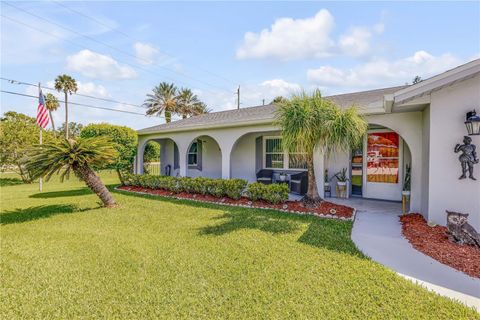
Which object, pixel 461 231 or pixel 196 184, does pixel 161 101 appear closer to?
pixel 196 184

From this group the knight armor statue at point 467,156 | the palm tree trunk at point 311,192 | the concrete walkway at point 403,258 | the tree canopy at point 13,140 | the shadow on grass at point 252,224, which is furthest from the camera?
the tree canopy at point 13,140

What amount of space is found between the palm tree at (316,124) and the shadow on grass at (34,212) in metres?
7.78

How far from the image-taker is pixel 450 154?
18.4 ft

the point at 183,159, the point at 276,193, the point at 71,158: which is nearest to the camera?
the point at 71,158

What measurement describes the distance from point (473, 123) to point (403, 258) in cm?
312

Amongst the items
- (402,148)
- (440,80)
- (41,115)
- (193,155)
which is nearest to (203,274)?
(440,80)

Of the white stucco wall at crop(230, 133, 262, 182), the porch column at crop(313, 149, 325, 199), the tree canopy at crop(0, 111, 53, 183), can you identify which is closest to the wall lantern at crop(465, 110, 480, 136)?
the porch column at crop(313, 149, 325, 199)

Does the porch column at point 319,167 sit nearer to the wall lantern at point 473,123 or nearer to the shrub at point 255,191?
the shrub at point 255,191

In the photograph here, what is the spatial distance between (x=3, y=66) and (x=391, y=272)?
21.7 m

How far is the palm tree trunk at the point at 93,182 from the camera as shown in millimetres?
8633

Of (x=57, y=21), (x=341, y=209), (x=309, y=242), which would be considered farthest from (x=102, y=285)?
(x=57, y=21)

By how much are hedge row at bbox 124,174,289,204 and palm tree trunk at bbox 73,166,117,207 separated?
2846 millimetres

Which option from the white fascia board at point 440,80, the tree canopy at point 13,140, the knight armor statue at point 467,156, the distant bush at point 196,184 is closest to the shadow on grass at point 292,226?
the distant bush at point 196,184

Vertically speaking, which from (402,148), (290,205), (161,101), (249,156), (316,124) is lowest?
(290,205)
